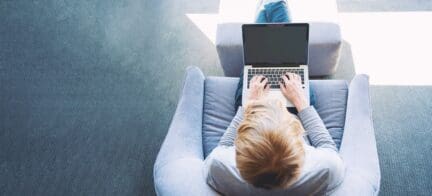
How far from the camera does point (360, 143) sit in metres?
1.37

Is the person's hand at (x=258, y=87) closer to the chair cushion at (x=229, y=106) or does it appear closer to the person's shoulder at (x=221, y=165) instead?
the chair cushion at (x=229, y=106)

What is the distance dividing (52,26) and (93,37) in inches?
12.4

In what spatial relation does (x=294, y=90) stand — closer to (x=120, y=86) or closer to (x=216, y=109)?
(x=216, y=109)

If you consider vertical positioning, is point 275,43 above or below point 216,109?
above

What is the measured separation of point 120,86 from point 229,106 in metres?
0.84

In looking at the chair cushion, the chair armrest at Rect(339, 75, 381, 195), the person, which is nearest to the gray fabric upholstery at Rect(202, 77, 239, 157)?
the chair cushion

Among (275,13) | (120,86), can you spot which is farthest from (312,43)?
(120,86)

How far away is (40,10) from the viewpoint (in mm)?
2646

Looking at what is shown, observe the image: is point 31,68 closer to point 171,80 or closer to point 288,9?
point 171,80

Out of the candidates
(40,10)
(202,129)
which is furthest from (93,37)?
(202,129)

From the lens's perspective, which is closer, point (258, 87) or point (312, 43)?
point (258, 87)

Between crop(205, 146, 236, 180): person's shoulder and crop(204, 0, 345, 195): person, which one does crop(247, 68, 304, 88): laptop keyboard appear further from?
crop(205, 146, 236, 180): person's shoulder

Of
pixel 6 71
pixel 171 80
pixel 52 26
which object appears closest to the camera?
pixel 171 80

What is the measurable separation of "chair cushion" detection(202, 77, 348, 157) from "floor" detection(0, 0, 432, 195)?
451mm
